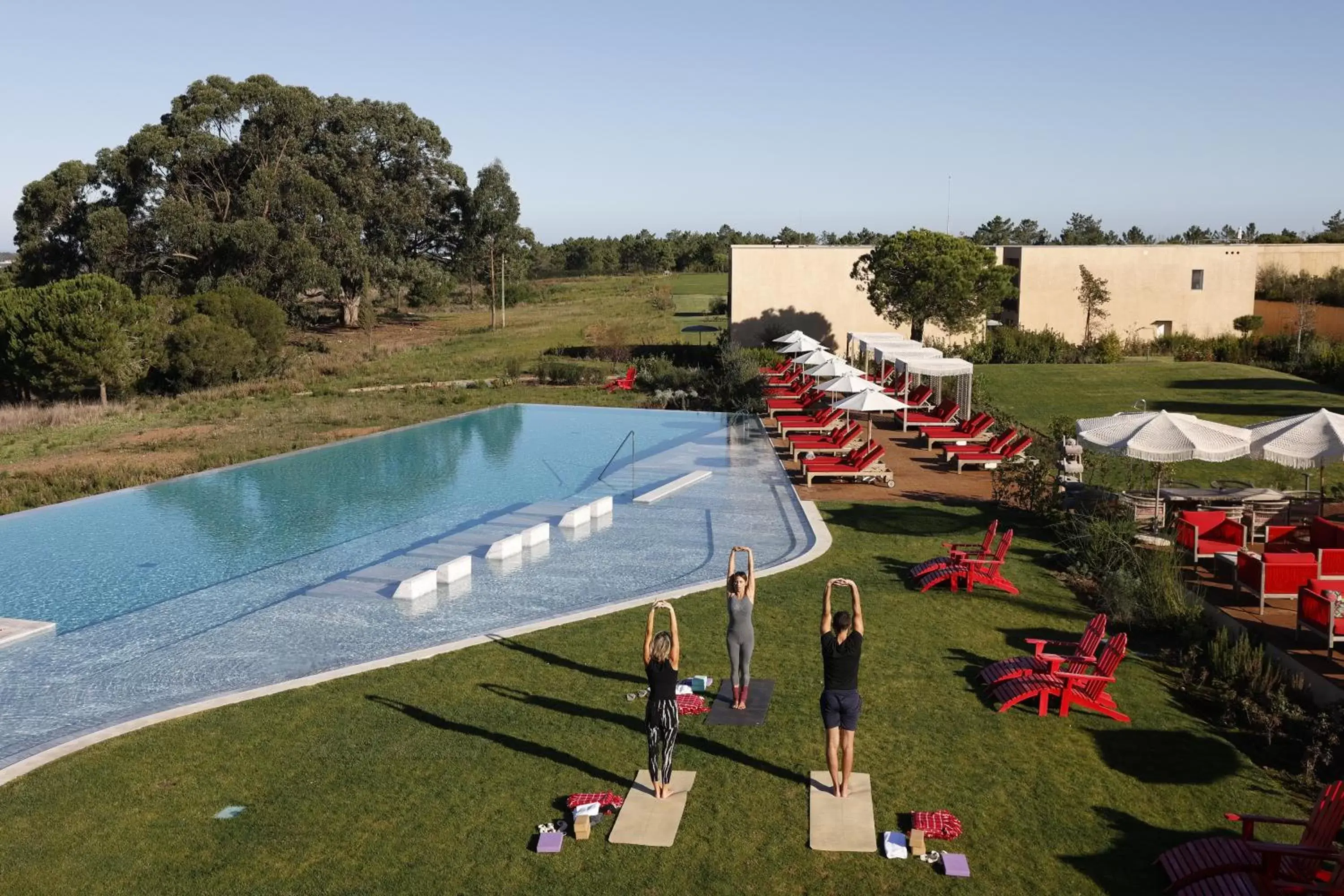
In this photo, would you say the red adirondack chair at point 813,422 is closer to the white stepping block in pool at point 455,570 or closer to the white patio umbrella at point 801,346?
the white patio umbrella at point 801,346

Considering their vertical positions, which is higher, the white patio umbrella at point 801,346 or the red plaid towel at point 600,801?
the white patio umbrella at point 801,346

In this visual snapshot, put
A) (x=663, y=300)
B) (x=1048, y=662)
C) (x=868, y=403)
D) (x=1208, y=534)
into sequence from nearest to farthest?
(x=1048, y=662) < (x=1208, y=534) < (x=868, y=403) < (x=663, y=300)

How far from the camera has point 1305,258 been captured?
4212 cm

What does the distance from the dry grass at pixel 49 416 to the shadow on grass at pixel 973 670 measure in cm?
2620

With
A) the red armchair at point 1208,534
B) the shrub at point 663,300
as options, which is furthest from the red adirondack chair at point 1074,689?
the shrub at point 663,300

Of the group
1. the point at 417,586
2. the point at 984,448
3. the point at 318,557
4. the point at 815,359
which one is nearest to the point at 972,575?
the point at 417,586

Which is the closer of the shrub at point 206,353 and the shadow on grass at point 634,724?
the shadow on grass at point 634,724

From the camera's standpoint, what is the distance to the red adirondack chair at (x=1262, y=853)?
598 cm

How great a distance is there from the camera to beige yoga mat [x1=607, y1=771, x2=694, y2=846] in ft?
22.8

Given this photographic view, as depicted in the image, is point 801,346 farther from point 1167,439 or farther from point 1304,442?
point 1304,442

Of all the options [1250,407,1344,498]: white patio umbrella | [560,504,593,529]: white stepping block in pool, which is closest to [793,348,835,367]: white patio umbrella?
[560,504,593,529]: white stepping block in pool

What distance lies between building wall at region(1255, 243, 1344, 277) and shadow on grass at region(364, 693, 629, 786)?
140 ft

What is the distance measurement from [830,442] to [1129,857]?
1413 centimetres

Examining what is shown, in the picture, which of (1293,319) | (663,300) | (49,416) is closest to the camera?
(49,416)
